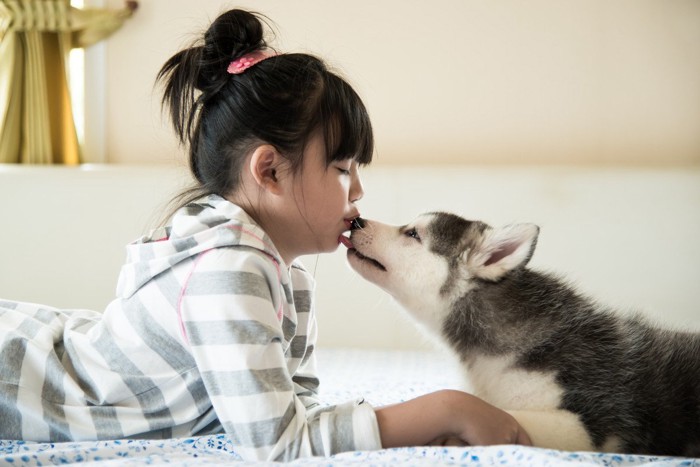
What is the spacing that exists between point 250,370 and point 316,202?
0.43m

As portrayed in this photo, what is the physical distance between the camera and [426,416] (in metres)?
1.19

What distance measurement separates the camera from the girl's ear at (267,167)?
1.41 meters

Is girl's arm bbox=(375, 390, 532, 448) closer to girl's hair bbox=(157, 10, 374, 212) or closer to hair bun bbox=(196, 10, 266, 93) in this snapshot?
girl's hair bbox=(157, 10, 374, 212)

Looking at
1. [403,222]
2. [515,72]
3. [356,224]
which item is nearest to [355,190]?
[356,224]

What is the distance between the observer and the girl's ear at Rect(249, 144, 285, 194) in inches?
55.5

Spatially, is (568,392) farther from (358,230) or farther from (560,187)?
(560,187)

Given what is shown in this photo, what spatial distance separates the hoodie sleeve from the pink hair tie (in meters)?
0.42

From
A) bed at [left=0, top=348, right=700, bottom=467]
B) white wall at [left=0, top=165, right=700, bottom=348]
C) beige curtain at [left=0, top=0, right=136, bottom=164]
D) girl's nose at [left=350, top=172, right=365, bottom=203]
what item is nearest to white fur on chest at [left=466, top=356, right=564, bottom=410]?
bed at [left=0, top=348, right=700, bottom=467]

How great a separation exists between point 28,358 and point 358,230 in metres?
0.68

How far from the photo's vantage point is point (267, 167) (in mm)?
1423

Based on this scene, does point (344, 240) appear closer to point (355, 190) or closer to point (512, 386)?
point (355, 190)

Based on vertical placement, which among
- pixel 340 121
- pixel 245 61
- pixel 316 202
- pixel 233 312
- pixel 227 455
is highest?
pixel 245 61

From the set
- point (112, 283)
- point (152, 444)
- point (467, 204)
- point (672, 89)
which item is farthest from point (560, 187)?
point (152, 444)

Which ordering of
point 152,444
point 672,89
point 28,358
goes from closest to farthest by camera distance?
point 152,444 < point 28,358 < point 672,89
